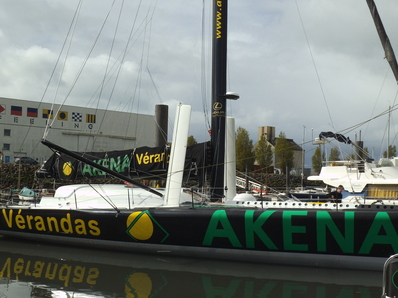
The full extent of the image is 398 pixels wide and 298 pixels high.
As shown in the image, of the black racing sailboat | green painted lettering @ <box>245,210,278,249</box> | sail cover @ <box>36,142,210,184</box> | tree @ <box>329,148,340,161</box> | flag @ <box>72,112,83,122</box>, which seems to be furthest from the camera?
tree @ <box>329,148,340,161</box>

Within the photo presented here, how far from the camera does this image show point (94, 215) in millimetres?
10859

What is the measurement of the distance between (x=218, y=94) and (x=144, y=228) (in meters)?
3.95

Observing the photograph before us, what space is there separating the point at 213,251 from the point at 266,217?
4.91 feet

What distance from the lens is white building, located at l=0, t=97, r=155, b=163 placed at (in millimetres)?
35469

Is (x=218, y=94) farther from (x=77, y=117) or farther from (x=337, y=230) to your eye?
(x=77, y=117)

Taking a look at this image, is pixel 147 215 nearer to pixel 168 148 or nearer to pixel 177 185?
pixel 177 185

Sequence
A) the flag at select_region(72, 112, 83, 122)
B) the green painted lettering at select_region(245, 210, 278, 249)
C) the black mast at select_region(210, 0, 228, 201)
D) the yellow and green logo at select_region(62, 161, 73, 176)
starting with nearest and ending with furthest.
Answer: the green painted lettering at select_region(245, 210, 278, 249) < the black mast at select_region(210, 0, 228, 201) < the yellow and green logo at select_region(62, 161, 73, 176) < the flag at select_region(72, 112, 83, 122)

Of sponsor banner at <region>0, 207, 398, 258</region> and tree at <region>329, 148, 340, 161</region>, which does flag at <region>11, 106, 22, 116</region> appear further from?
tree at <region>329, 148, 340, 161</region>

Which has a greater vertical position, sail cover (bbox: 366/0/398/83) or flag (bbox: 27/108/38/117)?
flag (bbox: 27/108/38/117)

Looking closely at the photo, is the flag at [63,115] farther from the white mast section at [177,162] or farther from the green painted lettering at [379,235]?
the green painted lettering at [379,235]

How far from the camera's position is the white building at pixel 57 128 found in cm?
3547

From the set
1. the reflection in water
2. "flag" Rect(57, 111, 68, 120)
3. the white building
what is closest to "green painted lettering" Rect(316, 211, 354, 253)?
the reflection in water

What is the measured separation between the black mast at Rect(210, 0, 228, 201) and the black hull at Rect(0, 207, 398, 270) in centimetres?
167

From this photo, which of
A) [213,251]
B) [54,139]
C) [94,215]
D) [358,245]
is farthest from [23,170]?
[358,245]
